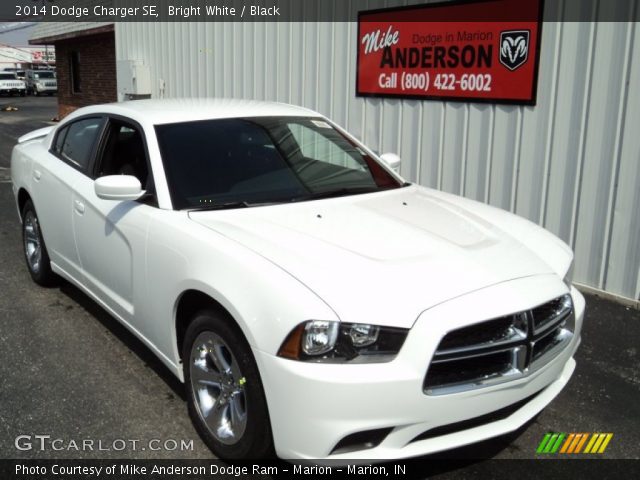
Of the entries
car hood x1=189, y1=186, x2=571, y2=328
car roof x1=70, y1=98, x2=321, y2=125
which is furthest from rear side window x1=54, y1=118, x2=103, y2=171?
car hood x1=189, y1=186, x2=571, y2=328

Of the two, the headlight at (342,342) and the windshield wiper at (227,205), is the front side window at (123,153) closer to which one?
the windshield wiper at (227,205)

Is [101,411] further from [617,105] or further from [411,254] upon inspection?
[617,105]

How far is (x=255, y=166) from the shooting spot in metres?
3.89

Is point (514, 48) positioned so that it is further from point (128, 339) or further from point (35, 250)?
point (35, 250)

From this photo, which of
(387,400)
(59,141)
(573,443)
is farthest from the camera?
(59,141)

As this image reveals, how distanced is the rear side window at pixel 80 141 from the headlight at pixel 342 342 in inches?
103

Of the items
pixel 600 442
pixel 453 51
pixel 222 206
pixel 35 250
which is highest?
pixel 453 51

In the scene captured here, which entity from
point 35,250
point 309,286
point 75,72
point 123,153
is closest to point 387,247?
point 309,286

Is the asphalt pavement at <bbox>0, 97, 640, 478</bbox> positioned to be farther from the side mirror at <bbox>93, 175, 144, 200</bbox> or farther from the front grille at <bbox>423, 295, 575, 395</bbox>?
the side mirror at <bbox>93, 175, 144, 200</bbox>

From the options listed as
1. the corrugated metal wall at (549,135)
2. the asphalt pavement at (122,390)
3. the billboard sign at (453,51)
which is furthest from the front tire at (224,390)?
the billboard sign at (453,51)

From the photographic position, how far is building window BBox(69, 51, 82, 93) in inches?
834

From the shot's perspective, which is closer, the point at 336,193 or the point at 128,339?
the point at 336,193

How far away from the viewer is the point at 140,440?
3303mm

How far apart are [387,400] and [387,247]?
799 millimetres
